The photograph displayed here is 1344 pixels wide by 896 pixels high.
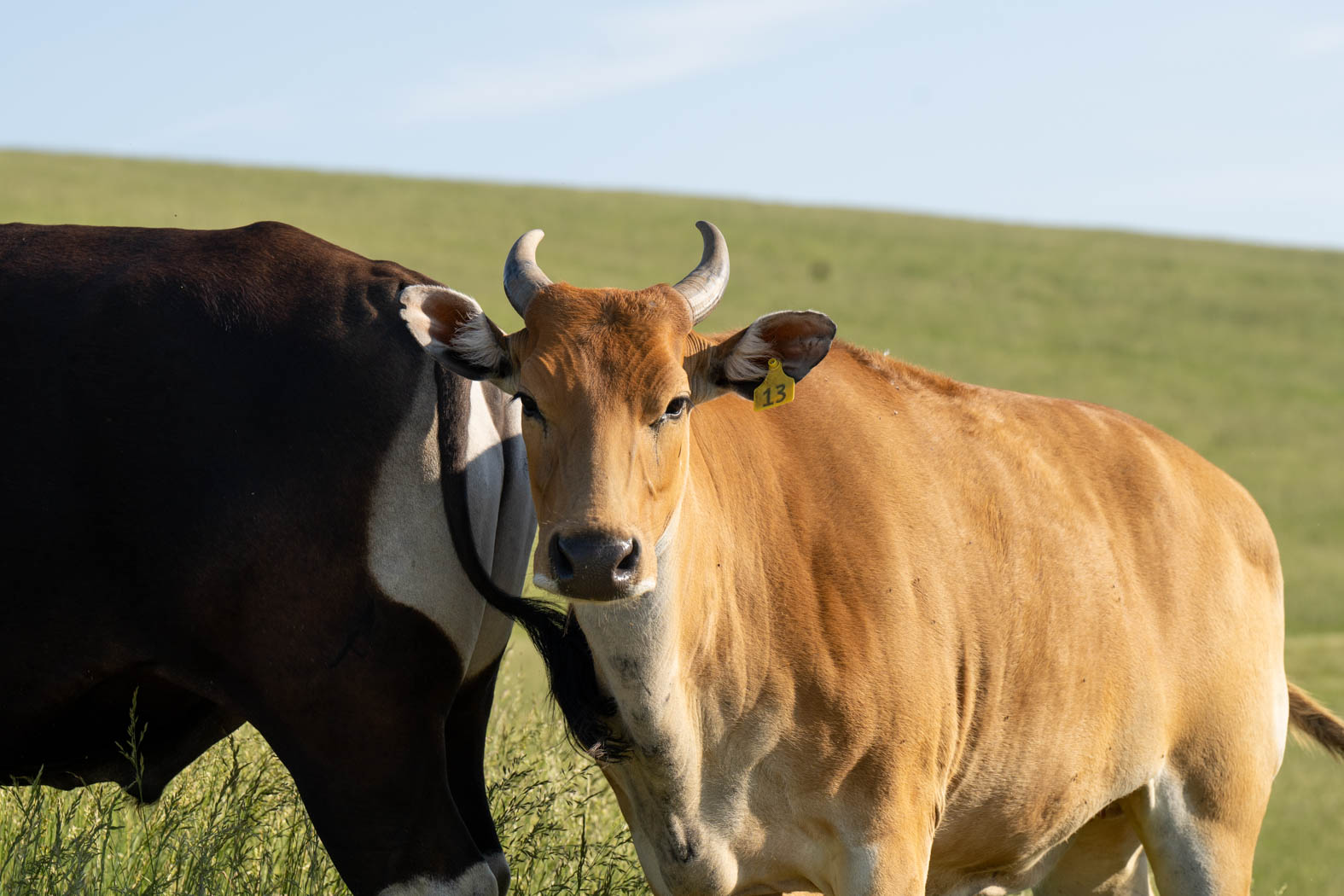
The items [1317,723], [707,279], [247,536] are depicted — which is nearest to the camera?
[247,536]

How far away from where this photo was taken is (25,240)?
4125 millimetres

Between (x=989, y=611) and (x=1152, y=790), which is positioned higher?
(x=989, y=611)

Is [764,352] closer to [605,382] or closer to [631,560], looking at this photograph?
[605,382]

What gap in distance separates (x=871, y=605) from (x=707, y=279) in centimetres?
110

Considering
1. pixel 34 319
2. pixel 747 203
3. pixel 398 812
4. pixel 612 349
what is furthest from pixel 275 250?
pixel 747 203

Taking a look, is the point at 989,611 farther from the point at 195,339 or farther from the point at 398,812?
the point at 195,339

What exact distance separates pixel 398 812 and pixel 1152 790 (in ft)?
8.93

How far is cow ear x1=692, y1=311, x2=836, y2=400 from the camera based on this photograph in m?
4.12

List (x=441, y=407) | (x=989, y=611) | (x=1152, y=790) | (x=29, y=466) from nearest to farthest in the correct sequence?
(x=29, y=466)
(x=441, y=407)
(x=989, y=611)
(x=1152, y=790)

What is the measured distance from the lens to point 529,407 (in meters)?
3.94

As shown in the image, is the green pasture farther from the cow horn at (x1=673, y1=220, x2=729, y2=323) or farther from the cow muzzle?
the cow muzzle

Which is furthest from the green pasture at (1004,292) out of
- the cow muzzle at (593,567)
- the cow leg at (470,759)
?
the cow muzzle at (593,567)

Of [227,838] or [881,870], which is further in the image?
[227,838]

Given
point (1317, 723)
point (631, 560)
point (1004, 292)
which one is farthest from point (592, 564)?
point (1004, 292)
